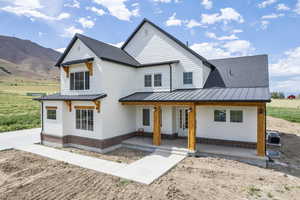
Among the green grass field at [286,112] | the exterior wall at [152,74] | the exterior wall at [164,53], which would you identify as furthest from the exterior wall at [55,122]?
the green grass field at [286,112]

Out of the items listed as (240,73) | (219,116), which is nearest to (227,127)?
(219,116)

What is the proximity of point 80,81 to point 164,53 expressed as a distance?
6.56 metres

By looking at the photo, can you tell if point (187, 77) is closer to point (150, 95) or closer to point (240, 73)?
point (150, 95)

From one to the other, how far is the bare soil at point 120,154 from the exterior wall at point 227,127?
434 centimetres

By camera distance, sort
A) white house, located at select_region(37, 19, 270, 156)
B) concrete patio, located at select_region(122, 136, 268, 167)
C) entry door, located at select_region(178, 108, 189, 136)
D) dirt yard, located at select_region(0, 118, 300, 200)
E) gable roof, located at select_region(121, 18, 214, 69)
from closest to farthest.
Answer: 1. dirt yard, located at select_region(0, 118, 300, 200)
2. concrete patio, located at select_region(122, 136, 268, 167)
3. white house, located at select_region(37, 19, 270, 156)
4. gable roof, located at select_region(121, 18, 214, 69)
5. entry door, located at select_region(178, 108, 189, 136)

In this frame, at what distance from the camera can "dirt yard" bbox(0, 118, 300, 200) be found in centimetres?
554

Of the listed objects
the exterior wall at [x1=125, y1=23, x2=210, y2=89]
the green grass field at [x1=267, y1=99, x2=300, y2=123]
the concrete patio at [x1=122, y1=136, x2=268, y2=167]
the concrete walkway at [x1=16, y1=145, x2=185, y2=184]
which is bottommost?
the concrete walkway at [x1=16, y1=145, x2=185, y2=184]

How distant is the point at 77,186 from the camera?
610 centimetres

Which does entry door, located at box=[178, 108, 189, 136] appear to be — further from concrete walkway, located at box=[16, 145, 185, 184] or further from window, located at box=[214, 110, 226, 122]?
concrete walkway, located at box=[16, 145, 185, 184]

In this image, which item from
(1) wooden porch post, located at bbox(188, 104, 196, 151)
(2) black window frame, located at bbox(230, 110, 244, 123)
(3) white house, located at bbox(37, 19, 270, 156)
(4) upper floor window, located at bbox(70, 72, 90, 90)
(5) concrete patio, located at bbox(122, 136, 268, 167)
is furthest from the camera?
(4) upper floor window, located at bbox(70, 72, 90, 90)

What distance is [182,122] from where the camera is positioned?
12406mm

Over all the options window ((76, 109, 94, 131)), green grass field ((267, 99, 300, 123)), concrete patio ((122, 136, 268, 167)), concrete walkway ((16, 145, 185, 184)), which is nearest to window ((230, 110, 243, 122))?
concrete patio ((122, 136, 268, 167))

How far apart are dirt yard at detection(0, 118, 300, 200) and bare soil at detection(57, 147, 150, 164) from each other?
180 centimetres

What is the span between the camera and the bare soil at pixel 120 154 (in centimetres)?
903
